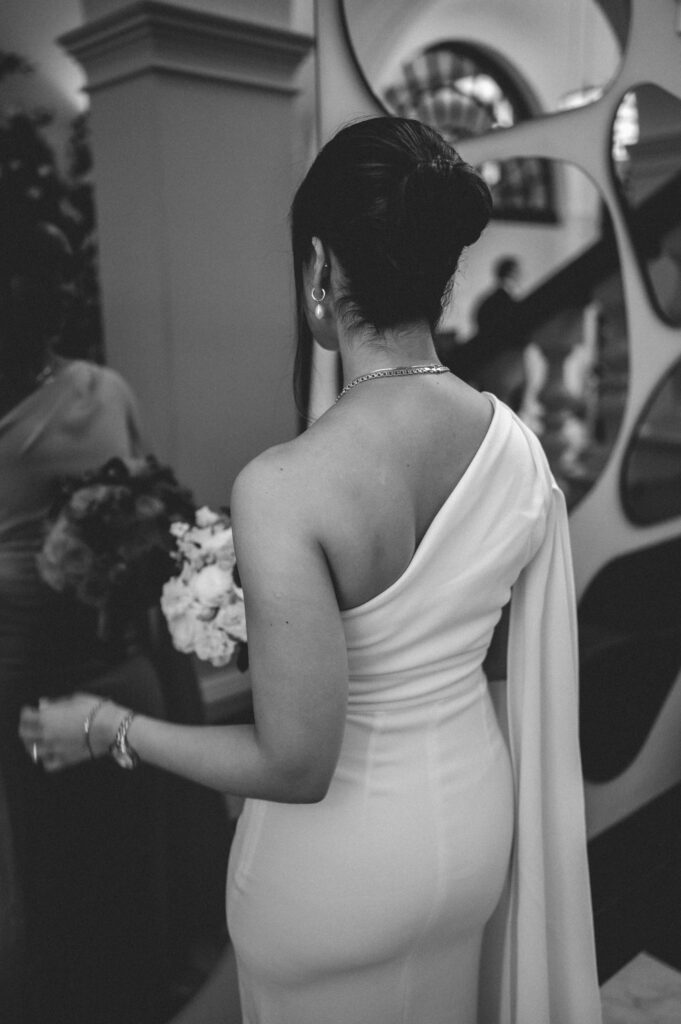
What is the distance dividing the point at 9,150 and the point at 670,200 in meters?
1.91

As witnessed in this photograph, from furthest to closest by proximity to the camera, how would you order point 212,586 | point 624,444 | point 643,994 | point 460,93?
point 460,93 → point 624,444 → point 643,994 → point 212,586

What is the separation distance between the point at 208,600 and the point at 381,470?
51 centimetres

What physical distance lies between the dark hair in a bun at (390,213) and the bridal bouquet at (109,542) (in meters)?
0.73

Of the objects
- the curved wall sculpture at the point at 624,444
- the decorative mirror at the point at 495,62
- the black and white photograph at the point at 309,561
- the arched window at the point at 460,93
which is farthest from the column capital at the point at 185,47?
the arched window at the point at 460,93

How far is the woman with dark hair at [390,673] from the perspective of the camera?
92 centimetres

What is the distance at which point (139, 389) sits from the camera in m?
2.63

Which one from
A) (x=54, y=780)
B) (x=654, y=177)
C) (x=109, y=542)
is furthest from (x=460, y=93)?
(x=54, y=780)

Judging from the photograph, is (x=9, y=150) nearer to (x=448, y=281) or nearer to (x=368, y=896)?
(x=448, y=281)

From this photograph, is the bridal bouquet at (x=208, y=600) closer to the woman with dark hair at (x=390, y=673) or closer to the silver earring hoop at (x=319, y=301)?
the woman with dark hair at (x=390, y=673)

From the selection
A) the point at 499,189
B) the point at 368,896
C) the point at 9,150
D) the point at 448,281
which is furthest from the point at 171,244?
the point at 499,189

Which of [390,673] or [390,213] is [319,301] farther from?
[390,673]

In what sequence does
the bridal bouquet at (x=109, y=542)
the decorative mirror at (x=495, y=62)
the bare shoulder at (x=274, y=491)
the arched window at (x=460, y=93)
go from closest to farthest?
the bare shoulder at (x=274, y=491) → the bridal bouquet at (x=109, y=542) → the decorative mirror at (x=495, y=62) → the arched window at (x=460, y=93)

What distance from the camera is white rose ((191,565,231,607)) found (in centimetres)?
136

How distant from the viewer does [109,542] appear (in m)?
1.57
